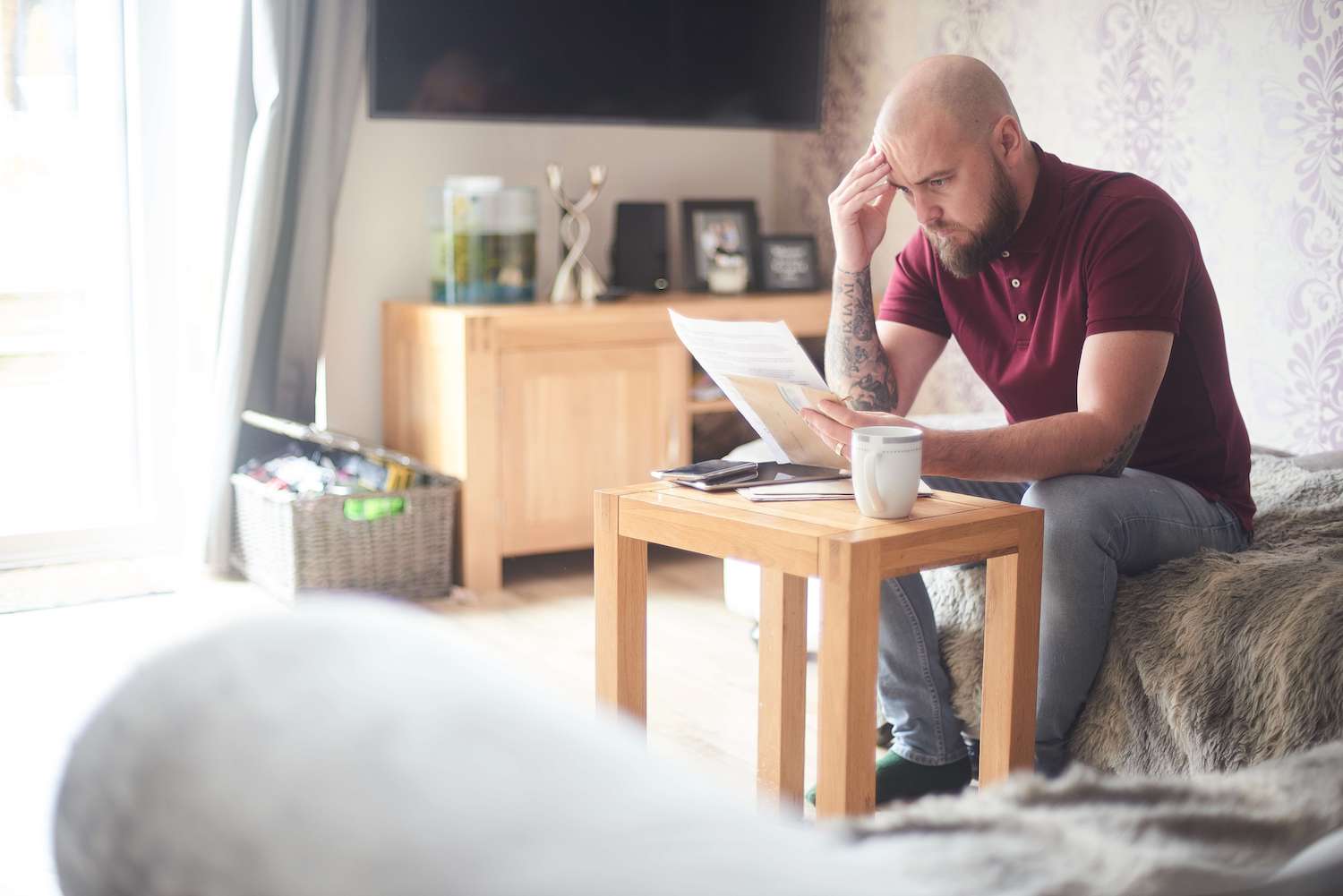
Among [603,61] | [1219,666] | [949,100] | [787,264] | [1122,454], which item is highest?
[603,61]

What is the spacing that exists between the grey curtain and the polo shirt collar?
1.96 meters

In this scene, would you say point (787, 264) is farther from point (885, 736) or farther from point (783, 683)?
point (783, 683)

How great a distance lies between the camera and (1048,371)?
1.98 metres

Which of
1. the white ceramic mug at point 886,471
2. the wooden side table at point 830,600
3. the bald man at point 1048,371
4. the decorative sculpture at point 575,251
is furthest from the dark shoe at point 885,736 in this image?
the decorative sculpture at point 575,251

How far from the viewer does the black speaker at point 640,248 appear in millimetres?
3883

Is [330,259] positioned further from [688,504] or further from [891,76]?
[688,504]

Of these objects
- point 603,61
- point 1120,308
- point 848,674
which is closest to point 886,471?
point 848,674

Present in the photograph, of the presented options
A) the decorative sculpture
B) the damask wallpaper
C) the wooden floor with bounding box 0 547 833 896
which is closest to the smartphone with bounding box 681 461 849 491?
the wooden floor with bounding box 0 547 833 896

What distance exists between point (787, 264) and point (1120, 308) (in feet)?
7.11

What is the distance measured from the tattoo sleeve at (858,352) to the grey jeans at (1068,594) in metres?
0.33

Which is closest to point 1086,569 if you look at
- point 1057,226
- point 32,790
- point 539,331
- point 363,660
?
point 1057,226

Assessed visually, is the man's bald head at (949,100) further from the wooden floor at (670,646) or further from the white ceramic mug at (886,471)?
the wooden floor at (670,646)

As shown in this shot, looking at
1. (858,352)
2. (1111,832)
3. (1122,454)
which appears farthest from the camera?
(858,352)

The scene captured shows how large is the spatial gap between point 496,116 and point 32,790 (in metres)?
2.00
